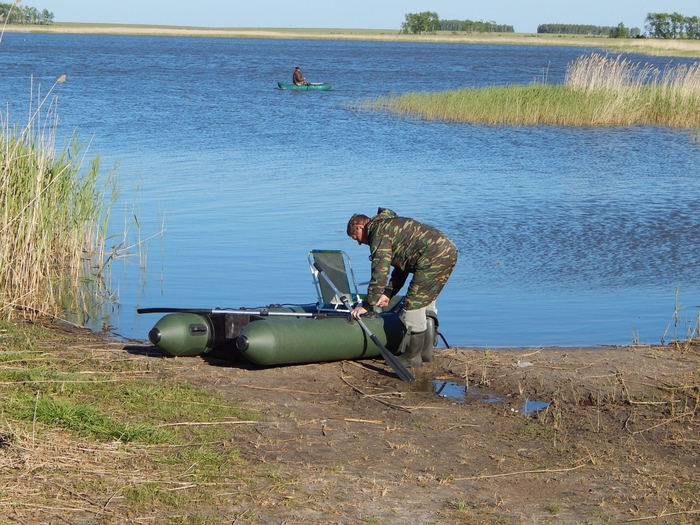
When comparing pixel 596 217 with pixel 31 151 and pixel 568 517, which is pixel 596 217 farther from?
pixel 568 517

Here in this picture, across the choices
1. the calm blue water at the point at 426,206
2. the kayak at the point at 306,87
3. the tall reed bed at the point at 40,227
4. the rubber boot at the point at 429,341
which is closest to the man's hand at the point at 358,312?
the rubber boot at the point at 429,341

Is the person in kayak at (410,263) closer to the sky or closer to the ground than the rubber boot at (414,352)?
closer to the sky

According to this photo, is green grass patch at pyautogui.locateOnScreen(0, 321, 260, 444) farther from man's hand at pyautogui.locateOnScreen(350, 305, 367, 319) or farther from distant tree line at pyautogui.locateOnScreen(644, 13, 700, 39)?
distant tree line at pyautogui.locateOnScreen(644, 13, 700, 39)

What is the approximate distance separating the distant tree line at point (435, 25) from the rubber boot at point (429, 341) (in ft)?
468

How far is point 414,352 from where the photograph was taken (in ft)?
23.5

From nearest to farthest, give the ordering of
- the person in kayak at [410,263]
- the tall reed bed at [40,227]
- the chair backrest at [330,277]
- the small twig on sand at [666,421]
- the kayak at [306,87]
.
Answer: the small twig on sand at [666,421] < the person in kayak at [410,263] < the chair backrest at [330,277] < the tall reed bed at [40,227] < the kayak at [306,87]

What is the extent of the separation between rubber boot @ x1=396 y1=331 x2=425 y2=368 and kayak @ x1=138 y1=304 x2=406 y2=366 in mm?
165

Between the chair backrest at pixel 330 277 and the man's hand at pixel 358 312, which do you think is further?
the chair backrest at pixel 330 277

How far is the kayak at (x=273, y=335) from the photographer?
22.0 ft

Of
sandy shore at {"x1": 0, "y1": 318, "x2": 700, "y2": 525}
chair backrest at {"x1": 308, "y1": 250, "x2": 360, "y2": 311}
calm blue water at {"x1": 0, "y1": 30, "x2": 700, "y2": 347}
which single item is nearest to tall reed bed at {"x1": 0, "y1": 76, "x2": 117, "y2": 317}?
calm blue water at {"x1": 0, "y1": 30, "x2": 700, "y2": 347}

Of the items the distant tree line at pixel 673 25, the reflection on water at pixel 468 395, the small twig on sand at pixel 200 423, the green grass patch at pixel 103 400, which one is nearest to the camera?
the green grass patch at pixel 103 400

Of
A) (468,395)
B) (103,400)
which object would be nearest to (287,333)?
(468,395)

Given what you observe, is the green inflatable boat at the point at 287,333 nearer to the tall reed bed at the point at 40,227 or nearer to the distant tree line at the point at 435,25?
the tall reed bed at the point at 40,227

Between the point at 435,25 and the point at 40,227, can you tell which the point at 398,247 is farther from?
the point at 435,25
